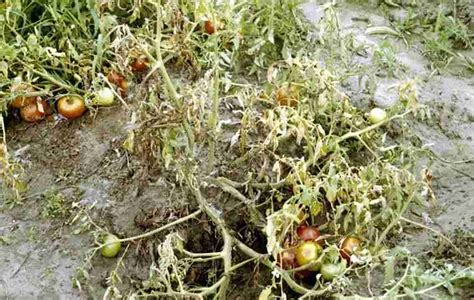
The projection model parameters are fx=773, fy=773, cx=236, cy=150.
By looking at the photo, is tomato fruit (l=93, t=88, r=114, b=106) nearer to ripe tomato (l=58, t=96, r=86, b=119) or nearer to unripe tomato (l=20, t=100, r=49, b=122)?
ripe tomato (l=58, t=96, r=86, b=119)

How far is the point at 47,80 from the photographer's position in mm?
2961

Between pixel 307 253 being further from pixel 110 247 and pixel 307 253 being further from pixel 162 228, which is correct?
pixel 110 247

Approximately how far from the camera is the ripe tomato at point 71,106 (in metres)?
2.94

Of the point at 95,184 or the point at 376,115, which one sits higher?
the point at 376,115

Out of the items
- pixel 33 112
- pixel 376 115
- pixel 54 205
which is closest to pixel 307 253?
pixel 376 115

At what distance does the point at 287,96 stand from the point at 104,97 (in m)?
0.71

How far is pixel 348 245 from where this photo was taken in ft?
7.99

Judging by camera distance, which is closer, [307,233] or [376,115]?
[307,233]

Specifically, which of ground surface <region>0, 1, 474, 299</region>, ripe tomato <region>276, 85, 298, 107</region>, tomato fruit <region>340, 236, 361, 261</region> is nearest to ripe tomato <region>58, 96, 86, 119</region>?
ground surface <region>0, 1, 474, 299</region>

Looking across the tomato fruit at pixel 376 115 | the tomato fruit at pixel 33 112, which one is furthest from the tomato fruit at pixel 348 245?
the tomato fruit at pixel 33 112

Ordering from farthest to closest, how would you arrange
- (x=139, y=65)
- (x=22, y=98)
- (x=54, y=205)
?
1. (x=139, y=65)
2. (x=22, y=98)
3. (x=54, y=205)

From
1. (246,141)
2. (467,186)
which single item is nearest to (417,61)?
(467,186)

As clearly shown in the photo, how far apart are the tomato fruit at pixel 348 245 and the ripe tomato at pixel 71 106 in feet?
3.81

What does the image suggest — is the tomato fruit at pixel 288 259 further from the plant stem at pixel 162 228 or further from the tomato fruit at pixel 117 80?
the tomato fruit at pixel 117 80
